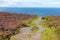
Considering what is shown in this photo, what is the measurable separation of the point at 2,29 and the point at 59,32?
808cm

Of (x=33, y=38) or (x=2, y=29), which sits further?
(x=2, y=29)

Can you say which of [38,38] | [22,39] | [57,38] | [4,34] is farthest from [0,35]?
[57,38]

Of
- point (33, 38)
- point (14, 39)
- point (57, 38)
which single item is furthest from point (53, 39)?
point (14, 39)

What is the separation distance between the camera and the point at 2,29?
34.5 meters

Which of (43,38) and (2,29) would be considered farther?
(2,29)

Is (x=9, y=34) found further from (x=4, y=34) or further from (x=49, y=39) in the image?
(x=49, y=39)

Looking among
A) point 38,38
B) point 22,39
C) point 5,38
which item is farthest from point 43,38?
point 5,38

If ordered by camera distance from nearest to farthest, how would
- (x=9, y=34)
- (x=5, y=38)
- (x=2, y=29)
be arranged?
(x=5, y=38) < (x=9, y=34) < (x=2, y=29)

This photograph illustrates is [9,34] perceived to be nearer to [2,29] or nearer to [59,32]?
[2,29]

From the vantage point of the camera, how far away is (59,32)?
1374 inches

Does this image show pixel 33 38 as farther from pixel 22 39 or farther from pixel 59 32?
pixel 59 32

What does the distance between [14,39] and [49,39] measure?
4303 mm

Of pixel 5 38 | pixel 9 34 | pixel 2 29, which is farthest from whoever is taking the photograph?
pixel 2 29

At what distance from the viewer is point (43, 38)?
31.3 metres
